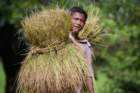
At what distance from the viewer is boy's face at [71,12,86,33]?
541 cm

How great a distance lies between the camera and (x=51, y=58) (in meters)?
5.24

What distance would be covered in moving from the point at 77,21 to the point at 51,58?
426 mm

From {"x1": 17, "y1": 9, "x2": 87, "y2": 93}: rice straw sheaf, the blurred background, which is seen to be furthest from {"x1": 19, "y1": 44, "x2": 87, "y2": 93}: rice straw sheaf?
the blurred background

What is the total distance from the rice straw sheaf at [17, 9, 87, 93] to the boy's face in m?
0.10

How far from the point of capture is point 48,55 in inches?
207

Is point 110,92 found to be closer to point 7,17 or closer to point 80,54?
point 7,17

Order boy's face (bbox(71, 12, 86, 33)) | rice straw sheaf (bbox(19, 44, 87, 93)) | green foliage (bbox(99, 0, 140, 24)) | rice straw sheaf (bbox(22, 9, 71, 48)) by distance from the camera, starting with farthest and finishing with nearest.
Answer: green foliage (bbox(99, 0, 140, 24)) → boy's face (bbox(71, 12, 86, 33)) → rice straw sheaf (bbox(22, 9, 71, 48)) → rice straw sheaf (bbox(19, 44, 87, 93))

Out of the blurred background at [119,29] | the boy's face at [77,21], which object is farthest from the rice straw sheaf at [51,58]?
the blurred background at [119,29]

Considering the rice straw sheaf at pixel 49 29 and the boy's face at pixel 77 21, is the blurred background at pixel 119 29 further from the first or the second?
the rice straw sheaf at pixel 49 29

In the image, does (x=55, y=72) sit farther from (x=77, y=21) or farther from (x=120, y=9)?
(x=120, y=9)

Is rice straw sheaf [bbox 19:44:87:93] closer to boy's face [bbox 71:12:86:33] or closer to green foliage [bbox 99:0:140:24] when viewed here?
boy's face [bbox 71:12:86:33]

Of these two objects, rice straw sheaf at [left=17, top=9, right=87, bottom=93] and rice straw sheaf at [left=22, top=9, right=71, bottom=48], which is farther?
rice straw sheaf at [left=22, top=9, right=71, bottom=48]

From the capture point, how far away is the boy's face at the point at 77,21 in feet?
17.8

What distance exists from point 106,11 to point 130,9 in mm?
421
